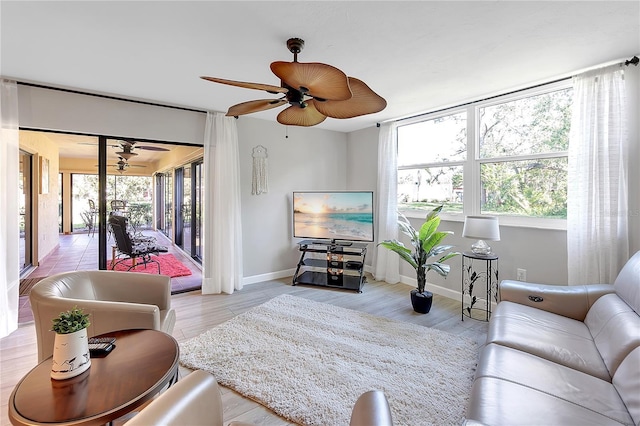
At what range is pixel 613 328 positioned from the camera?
1.72m

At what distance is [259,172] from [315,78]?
118 inches

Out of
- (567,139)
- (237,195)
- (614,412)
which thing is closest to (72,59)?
(237,195)

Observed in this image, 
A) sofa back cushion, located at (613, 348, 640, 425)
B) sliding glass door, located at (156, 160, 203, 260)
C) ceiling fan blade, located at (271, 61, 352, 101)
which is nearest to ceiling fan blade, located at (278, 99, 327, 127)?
ceiling fan blade, located at (271, 61, 352, 101)

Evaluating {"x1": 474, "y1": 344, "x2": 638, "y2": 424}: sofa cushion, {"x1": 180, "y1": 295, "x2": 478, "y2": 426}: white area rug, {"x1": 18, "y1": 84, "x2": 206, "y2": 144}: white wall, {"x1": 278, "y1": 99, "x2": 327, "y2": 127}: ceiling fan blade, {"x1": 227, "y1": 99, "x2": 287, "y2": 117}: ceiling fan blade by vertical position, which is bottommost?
{"x1": 180, "y1": 295, "x2": 478, "y2": 426}: white area rug

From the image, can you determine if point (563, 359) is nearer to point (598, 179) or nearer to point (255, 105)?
point (598, 179)

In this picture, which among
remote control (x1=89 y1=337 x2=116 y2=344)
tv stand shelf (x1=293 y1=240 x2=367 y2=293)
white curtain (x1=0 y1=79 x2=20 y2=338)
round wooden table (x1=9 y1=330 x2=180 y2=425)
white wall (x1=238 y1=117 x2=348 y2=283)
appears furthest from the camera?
white wall (x1=238 y1=117 x2=348 y2=283)

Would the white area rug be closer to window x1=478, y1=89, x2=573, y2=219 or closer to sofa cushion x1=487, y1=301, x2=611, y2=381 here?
sofa cushion x1=487, y1=301, x2=611, y2=381

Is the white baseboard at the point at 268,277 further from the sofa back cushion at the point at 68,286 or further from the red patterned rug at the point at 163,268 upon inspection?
the sofa back cushion at the point at 68,286

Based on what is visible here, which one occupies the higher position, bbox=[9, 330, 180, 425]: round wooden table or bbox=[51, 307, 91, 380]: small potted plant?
bbox=[51, 307, 91, 380]: small potted plant

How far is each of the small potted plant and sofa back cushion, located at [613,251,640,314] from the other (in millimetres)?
3000

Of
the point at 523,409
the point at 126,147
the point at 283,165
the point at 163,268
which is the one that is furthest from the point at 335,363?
the point at 126,147

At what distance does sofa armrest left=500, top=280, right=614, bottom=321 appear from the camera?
2.17m

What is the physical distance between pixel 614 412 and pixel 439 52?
8.16 ft

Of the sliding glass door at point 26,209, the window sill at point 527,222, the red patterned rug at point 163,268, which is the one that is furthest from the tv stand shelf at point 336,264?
the sliding glass door at point 26,209
